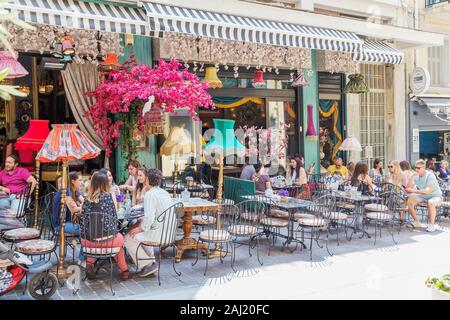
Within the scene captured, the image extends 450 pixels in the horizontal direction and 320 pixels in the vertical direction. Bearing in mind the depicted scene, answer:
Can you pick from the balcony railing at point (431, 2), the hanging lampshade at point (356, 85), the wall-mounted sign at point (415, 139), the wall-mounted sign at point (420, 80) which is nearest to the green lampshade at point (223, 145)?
the hanging lampshade at point (356, 85)

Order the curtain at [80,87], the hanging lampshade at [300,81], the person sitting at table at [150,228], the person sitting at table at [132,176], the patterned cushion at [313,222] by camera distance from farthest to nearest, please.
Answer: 1. the hanging lampshade at [300,81]
2. the curtain at [80,87]
3. the person sitting at table at [132,176]
4. the patterned cushion at [313,222]
5. the person sitting at table at [150,228]

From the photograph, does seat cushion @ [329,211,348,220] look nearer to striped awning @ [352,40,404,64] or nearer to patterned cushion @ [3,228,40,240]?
striped awning @ [352,40,404,64]

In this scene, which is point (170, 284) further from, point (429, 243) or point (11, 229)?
point (429, 243)

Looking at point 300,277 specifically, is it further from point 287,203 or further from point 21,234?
point 21,234

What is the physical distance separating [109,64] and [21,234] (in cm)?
406

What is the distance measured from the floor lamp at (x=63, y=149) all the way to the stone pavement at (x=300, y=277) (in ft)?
2.87

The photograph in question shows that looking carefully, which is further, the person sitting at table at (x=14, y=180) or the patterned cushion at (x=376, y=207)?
the patterned cushion at (x=376, y=207)

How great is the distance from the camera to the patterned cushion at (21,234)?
22.3 ft

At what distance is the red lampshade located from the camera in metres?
8.95

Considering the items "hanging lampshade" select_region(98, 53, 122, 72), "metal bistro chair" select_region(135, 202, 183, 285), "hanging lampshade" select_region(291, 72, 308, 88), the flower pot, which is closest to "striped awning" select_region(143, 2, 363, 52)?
"hanging lampshade" select_region(98, 53, 122, 72)

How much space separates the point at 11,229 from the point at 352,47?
8.83 meters

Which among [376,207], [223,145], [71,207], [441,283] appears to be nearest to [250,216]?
[223,145]

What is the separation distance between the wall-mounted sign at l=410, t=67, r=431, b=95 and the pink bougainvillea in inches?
354

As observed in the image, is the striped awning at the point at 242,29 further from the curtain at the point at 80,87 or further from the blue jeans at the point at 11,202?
the blue jeans at the point at 11,202
